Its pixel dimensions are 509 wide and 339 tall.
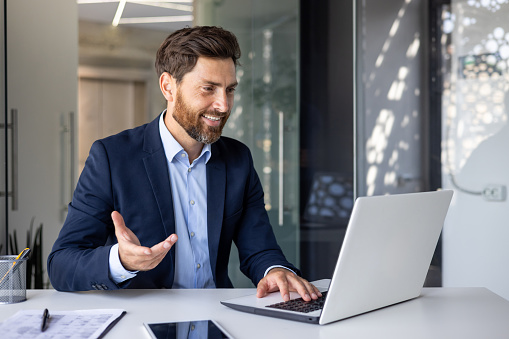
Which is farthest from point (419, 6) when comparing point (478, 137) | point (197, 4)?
point (197, 4)

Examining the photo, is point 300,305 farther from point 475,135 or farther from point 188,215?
point 475,135

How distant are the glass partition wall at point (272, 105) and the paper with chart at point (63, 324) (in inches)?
100

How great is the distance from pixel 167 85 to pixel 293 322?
1.04 meters

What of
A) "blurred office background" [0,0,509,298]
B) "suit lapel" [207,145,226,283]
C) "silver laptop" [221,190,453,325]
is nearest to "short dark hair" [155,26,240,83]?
"suit lapel" [207,145,226,283]

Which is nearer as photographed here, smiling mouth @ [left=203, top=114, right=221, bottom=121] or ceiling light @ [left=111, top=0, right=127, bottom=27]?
smiling mouth @ [left=203, top=114, right=221, bottom=121]

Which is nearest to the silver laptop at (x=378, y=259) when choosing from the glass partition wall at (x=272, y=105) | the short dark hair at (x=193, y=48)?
the short dark hair at (x=193, y=48)

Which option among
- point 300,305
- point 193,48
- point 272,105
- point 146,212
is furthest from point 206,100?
point 272,105

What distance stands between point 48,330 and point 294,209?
9.21 feet

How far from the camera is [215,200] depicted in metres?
1.95

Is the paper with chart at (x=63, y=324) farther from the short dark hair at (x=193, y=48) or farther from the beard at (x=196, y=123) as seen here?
A: the short dark hair at (x=193, y=48)

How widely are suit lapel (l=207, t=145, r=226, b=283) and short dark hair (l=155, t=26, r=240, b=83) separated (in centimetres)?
30

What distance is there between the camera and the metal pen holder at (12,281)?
1510mm

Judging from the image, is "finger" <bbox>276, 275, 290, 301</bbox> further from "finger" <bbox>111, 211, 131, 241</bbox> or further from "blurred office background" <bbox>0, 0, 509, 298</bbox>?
"blurred office background" <bbox>0, 0, 509, 298</bbox>

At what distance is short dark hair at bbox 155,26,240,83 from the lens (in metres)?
1.97
